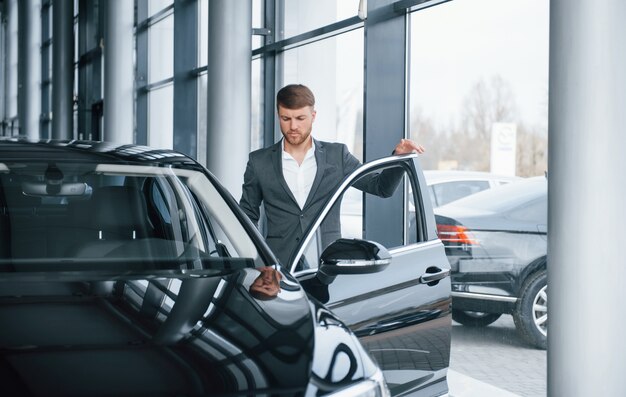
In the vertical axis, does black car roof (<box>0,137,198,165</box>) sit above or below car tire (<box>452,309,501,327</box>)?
above

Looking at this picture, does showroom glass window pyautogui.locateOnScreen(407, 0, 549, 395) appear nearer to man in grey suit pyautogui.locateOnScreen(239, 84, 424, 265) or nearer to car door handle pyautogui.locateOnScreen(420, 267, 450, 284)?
man in grey suit pyautogui.locateOnScreen(239, 84, 424, 265)

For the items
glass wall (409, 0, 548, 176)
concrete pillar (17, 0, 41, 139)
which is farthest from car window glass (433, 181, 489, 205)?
concrete pillar (17, 0, 41, 139)

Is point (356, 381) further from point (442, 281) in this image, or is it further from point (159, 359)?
point (442, 281)

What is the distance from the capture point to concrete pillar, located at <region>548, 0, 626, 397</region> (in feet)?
11.7

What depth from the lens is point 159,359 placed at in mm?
1953

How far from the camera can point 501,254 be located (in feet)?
17.8

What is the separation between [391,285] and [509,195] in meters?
2.21

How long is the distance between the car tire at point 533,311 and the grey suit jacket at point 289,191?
173cm

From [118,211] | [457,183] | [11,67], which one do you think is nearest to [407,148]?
[118,211]

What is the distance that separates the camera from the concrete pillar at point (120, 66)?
46.6ft

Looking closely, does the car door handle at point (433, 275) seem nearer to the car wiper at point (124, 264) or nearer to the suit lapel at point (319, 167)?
the suit lapel at point (319, 167)

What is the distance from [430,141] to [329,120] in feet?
5.95

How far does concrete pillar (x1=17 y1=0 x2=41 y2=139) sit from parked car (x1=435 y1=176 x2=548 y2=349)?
19145 millimetres

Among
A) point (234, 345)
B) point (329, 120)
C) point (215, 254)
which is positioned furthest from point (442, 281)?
point (329, 120)
